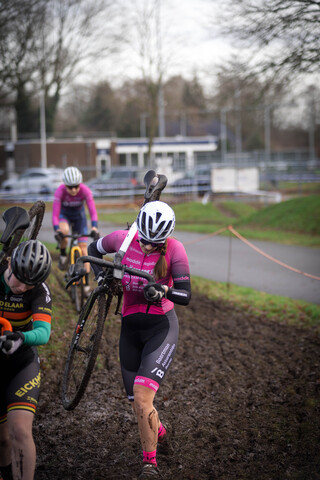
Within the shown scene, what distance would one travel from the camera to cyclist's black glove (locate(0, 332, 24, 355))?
373 centimetres

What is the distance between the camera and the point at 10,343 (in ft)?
12.3

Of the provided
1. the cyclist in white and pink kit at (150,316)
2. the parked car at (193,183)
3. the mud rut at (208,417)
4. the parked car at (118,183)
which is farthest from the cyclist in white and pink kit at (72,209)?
the parked car at (193,183)

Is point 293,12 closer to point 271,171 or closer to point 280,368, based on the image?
point 280,368

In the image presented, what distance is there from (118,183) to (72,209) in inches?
891

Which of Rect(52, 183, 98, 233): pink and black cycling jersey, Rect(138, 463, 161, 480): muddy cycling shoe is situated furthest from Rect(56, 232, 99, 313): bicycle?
Rect(138, 463, 161, 480): muddy cycling shoe

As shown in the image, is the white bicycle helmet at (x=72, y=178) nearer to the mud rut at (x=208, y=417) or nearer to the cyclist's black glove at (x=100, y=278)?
the mud rut at (x=208, y=417)

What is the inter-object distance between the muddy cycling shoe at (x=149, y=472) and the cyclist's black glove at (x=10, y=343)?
1512 mm

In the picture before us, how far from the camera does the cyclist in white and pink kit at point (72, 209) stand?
31.0 feet

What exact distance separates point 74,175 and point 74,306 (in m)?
2.13

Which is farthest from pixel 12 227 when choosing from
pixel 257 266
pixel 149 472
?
pixel 257 266

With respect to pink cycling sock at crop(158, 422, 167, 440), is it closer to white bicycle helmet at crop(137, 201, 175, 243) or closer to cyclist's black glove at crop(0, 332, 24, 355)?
white bicycle helmet at crop(137, 201, 175, 243)

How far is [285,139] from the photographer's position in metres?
85.5

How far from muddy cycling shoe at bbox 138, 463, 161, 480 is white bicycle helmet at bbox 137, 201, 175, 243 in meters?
1.77

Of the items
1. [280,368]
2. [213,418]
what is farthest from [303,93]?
[213,418]
